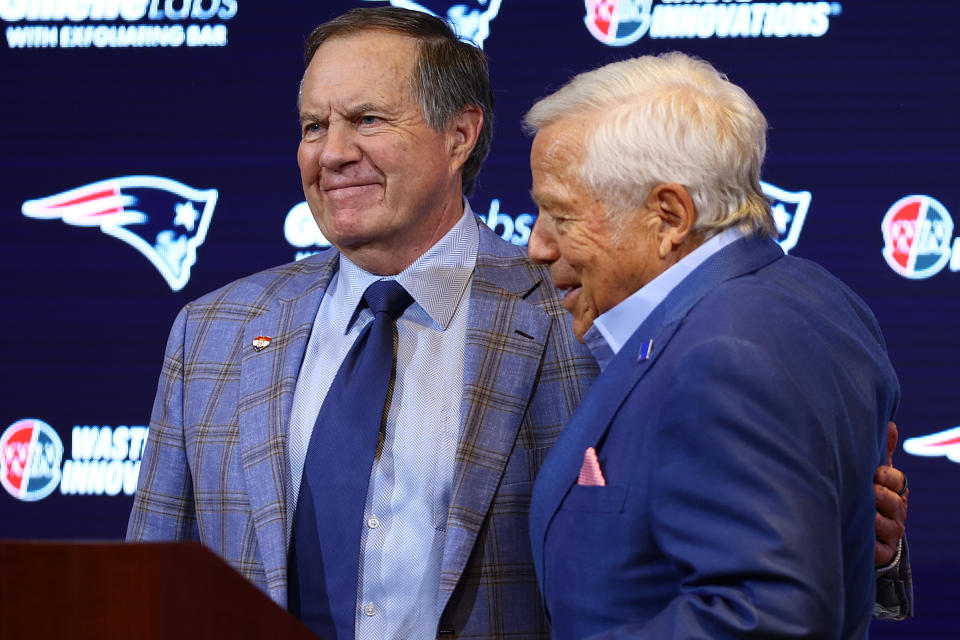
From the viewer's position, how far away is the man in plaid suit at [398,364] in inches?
69.2

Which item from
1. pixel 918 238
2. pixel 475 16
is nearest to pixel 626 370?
pixel 918 238

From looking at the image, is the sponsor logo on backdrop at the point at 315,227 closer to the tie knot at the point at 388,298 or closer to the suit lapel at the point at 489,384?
the suit lapel at the point at 489,384

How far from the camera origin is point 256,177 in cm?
277

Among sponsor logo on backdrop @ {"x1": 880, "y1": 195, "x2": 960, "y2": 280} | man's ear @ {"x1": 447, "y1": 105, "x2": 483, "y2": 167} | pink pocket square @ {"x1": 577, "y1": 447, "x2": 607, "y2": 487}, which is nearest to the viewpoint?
pink pocket square @ {"x1": 577, "y1": 447, "x2": 607, "y2": 487}

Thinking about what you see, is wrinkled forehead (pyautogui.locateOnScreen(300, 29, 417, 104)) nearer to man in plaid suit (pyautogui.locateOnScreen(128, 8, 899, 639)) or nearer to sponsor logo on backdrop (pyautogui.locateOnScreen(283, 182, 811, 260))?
man in plaid suit (pyautogui.locateOnScreen(128, 8, 899, 639))

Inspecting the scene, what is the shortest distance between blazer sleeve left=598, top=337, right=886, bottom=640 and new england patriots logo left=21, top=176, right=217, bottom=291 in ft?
6.02

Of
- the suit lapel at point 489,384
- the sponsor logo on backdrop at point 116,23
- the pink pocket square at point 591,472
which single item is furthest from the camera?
the sponsor logo on backdrop at point 116,23

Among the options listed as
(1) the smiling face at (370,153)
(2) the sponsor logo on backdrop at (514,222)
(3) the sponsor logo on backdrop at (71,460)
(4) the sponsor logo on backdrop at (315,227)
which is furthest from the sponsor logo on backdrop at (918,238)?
(3) the sponsor logo on backdrop at (71,460)

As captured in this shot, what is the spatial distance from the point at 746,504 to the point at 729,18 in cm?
180

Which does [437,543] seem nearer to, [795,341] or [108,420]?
[795,341]

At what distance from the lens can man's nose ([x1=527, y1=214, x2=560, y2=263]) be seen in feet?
4.98

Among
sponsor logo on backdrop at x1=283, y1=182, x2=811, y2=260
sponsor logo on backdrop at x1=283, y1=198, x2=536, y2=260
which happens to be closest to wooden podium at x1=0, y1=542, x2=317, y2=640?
sponsor logo on backdrop at x1=283, y1=182, x2=811, y2=260

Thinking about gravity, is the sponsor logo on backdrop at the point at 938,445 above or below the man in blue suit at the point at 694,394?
below

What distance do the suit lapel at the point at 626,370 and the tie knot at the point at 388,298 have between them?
2.06 feet
